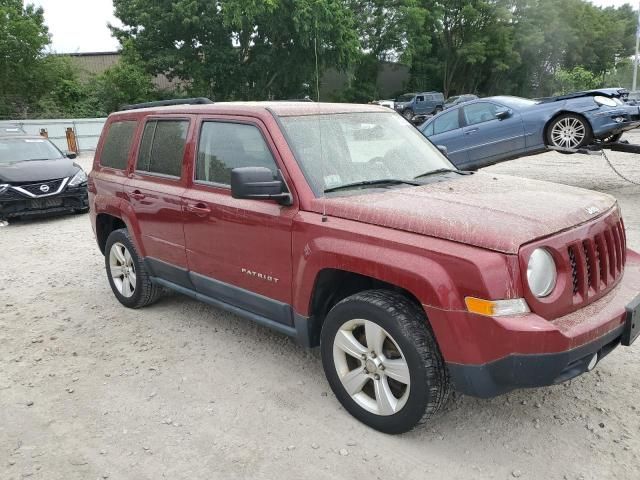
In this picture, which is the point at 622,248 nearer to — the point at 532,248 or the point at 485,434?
the point at 532,248

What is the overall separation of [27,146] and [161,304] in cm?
709

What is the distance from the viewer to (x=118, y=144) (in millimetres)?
5086

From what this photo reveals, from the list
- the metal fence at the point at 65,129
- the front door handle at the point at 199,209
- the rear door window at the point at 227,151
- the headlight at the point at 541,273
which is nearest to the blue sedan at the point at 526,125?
the rear door window at the point at 227,151

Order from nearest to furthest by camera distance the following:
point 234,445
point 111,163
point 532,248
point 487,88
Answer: point 532,248, point 234,445, point 111,163, point 487,88

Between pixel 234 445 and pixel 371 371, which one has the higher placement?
pixel 371 371

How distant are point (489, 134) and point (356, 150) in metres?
7.02

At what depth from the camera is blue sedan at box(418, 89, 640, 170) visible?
9281mm

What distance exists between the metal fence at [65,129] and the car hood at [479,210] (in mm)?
23188

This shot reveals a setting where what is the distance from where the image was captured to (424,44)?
1741 inches

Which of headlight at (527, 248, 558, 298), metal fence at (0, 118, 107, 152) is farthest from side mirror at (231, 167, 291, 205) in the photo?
metal fence at (0, 118, 107, 152)

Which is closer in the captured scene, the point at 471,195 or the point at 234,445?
the point at 234,445

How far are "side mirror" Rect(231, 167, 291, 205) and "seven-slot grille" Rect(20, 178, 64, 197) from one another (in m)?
7.56

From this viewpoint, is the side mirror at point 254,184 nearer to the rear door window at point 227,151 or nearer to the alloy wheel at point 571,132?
the rear door window at point 227,151

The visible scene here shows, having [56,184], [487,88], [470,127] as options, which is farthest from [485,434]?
[487,88]
